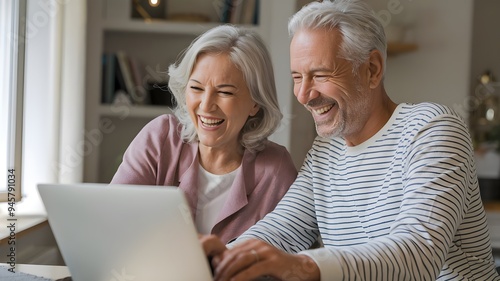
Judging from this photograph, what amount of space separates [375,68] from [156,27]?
6.53 feet

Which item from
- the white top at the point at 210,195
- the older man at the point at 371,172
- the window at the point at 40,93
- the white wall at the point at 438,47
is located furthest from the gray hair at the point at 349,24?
the white wall at the point at 438,47

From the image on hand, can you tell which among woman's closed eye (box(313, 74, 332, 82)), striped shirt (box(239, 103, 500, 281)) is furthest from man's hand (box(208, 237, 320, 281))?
woman's closed eye (box(313, 74, 332, 82))

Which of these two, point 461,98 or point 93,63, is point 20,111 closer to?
point 93,63

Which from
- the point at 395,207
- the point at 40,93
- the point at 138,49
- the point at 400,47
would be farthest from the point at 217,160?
the point at 400,47

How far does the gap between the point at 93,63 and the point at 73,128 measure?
1.25 ft

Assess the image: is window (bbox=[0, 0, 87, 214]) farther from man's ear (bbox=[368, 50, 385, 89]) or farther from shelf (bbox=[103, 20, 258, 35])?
man's ear (bbox=[368, 50, 385, 89])

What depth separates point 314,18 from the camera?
1406 mm

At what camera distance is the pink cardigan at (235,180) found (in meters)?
1.60

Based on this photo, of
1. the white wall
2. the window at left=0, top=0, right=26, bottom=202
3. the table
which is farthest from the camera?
the white wall

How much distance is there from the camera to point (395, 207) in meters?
1.30

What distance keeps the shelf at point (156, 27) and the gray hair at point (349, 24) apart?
1848mm

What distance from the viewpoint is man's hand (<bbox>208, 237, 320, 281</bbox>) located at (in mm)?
973

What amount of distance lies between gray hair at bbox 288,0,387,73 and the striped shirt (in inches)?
5.7

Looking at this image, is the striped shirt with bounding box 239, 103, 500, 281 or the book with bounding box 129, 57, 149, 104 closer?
the striped shirt with bounding box 239, 103, 500, 281
